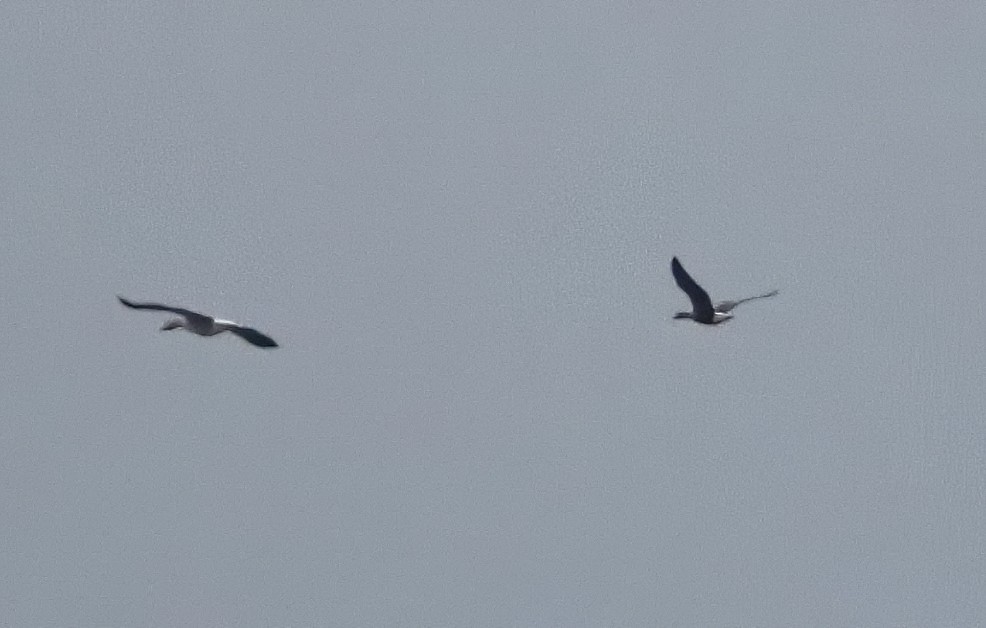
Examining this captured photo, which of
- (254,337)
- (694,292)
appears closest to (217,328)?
(254,337)

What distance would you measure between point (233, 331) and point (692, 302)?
12110 millimetres

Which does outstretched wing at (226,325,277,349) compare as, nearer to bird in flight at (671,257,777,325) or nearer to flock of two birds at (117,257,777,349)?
flock of two birds at (117,257,777,349)

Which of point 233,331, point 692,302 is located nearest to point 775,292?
point 692,302

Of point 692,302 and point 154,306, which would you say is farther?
point 692,302

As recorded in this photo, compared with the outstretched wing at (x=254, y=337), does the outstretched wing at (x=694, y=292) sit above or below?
above

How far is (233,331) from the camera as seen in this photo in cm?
7288

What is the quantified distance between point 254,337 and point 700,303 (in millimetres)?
11860

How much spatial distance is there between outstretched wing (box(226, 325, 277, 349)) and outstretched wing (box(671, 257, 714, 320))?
10.2 m

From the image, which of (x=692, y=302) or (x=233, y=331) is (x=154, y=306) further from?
(x=692, y=302)

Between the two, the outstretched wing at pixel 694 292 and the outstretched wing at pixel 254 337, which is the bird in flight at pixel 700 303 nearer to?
the outstretched wing at pixel 694 292

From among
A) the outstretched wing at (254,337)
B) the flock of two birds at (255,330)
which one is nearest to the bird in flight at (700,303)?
the flock of two birds at (255,330)

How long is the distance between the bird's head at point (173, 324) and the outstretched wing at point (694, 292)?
12.8m

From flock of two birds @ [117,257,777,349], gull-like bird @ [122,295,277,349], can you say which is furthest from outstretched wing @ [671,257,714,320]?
gull-like bird @ [122,295,277,349]

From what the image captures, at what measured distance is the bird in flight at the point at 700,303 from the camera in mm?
72562
